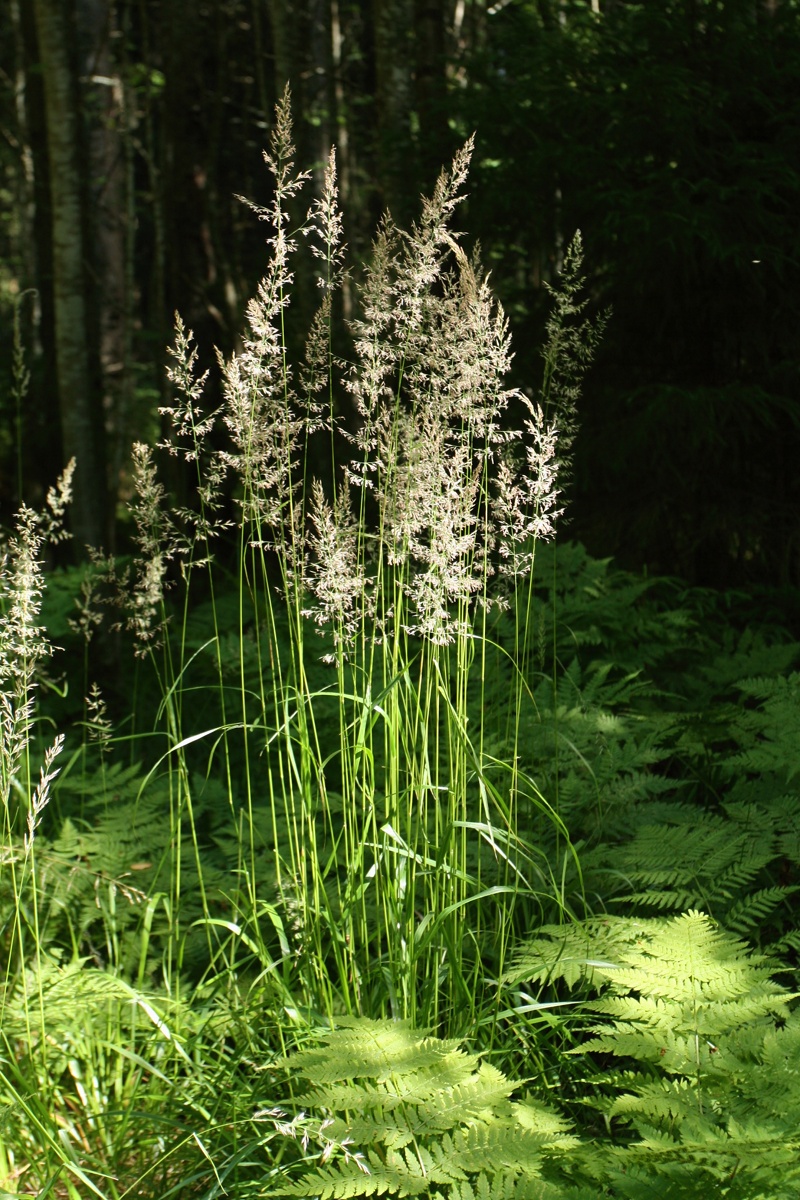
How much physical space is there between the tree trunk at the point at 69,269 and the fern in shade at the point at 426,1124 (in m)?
3.97

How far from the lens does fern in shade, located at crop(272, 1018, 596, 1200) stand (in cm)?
139

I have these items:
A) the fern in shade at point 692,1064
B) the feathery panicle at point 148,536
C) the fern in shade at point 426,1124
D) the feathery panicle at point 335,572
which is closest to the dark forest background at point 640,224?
the feathery panicle at point 148,536

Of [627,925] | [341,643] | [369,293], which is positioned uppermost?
[369,293]

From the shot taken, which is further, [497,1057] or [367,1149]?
[497,1057]

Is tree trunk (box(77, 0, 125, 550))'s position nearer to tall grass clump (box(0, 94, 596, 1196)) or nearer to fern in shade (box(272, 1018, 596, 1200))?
tall grass clump (box(0, 94, 596, 1196))

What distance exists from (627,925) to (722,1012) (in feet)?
1.27

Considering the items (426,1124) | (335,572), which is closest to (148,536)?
(335,572)

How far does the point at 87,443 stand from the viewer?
5.30m

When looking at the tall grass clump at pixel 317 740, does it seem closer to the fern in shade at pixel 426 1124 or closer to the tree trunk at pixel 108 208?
the fern in shade at pixel 426 1124

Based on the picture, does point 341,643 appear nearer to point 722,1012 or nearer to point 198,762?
point 722,1012

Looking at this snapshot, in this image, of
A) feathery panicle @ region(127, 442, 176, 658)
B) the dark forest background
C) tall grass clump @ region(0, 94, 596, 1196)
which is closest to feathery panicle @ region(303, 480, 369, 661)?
tall grass clump @ region(0, 94, 596, 1196)

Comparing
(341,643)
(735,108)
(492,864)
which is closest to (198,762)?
(492,864)

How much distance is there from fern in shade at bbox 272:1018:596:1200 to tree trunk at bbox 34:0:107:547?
3.97m

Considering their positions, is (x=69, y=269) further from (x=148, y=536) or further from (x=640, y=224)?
(x=148, y=536)
